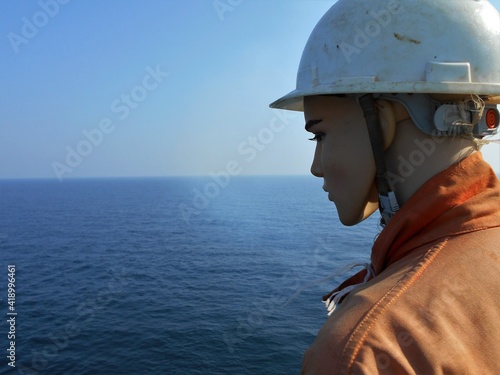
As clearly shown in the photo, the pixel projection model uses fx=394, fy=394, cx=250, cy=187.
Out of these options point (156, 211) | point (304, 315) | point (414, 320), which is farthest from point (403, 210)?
point (156, 211)

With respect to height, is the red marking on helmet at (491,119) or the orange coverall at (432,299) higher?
the red marking on helmet at (491,119)

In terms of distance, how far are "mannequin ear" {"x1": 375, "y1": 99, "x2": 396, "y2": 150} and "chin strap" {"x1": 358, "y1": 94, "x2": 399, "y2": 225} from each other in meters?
0.03

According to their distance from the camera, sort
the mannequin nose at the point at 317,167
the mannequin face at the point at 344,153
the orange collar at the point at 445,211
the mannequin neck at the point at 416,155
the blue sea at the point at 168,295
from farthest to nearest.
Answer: the blue sea at the point at 168,295
the mannequin nose at the point at 317,167
the mannequin face at the point at 344,153
the mannequin neck at the point at 416,155
the orange collar at the point at 445,211

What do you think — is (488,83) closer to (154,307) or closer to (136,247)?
(154,307)

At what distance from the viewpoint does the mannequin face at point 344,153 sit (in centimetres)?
192

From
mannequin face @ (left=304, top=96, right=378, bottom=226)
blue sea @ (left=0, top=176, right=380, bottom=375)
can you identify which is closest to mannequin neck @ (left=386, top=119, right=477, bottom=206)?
mannequin face @ (left=304, top=96, right=378, bottom=226)

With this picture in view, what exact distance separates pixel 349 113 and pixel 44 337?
115 ft

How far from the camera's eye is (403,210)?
162 centimetres

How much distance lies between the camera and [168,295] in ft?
125

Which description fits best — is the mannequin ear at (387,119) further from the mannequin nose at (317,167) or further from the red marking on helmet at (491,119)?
the red marking on helmet at (491,119)

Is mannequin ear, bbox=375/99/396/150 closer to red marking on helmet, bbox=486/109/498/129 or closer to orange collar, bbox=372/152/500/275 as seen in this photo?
orange collar, bbox=372/152/500/275

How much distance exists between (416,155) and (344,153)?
33 centimetres

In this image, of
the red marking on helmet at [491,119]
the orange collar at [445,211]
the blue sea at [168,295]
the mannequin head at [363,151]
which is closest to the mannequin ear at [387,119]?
the mannequin head at [363,151]

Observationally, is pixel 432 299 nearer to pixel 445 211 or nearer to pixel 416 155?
pixel 445 211
